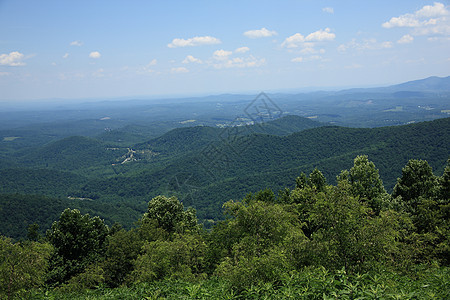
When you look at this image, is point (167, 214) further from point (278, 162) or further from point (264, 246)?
point (278, 162)

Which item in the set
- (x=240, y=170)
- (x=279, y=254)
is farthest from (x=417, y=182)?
(x=240, y=170)

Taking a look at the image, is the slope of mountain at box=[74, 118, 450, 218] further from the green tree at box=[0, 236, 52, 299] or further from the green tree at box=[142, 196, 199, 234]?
the green tree at box=[0, 236, 52, 299]

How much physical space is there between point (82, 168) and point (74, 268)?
660ft

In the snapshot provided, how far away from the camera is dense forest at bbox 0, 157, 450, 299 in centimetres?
698

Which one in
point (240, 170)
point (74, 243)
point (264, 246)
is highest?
point (264, 246)

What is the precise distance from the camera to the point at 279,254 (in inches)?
355

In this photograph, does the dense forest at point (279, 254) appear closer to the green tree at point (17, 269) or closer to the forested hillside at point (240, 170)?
the green tree at point (17, 269)

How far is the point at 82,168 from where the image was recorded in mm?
196875

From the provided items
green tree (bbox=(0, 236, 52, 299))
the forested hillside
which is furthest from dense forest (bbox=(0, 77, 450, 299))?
the forested hillside

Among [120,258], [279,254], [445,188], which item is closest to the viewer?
[279,254]

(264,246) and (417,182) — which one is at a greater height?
(264,246)

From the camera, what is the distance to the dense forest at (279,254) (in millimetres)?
6976

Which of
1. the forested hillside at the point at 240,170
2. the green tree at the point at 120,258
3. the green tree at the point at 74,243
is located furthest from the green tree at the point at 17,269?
the forested hillside at the point at 240,170

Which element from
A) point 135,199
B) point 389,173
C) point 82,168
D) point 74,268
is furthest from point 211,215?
point 82,168
